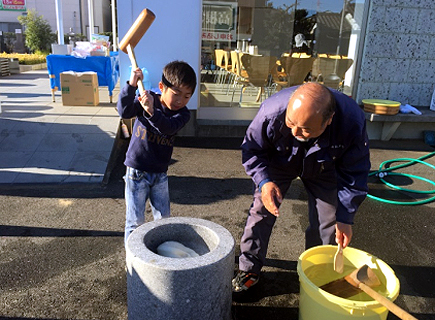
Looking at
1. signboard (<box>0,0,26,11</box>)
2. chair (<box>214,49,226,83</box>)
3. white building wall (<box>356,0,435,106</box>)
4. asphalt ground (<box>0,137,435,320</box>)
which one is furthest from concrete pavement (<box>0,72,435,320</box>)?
signboard (<box>0,0,26,11</box>)

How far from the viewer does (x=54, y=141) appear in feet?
18.2

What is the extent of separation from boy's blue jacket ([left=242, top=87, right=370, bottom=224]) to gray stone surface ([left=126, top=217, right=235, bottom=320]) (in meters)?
0.62

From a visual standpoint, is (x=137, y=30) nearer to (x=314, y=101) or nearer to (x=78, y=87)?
(x=314, y=101)

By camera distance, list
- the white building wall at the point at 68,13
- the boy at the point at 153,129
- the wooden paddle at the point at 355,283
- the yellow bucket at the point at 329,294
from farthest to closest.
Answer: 1. the white building wall at the point at 68,13
2. the boy at the point at 153,129
3. the wooden paddle at the point at 355,283
4. the yellow bucket at the point at 329,294

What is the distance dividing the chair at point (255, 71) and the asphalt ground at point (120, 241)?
2.86 metres

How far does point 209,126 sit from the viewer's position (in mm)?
6746

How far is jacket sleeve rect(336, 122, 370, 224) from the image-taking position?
2.19 meters

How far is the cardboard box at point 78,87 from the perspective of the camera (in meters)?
7.20

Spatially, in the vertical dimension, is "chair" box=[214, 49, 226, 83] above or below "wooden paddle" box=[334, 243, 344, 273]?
above

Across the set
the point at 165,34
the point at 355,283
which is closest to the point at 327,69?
the point at 165,34

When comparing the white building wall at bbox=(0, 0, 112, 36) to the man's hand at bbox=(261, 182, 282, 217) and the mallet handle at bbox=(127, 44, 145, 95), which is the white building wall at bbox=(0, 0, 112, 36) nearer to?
the mallet handle at bbox=(127, 44, 145, 95)

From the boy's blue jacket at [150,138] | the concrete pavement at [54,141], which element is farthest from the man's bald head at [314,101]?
the concrete pavement at [54,141]

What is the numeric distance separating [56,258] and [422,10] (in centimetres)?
729

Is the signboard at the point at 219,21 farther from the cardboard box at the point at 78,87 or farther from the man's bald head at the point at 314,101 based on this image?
the man's bald head at the point at 314,101
